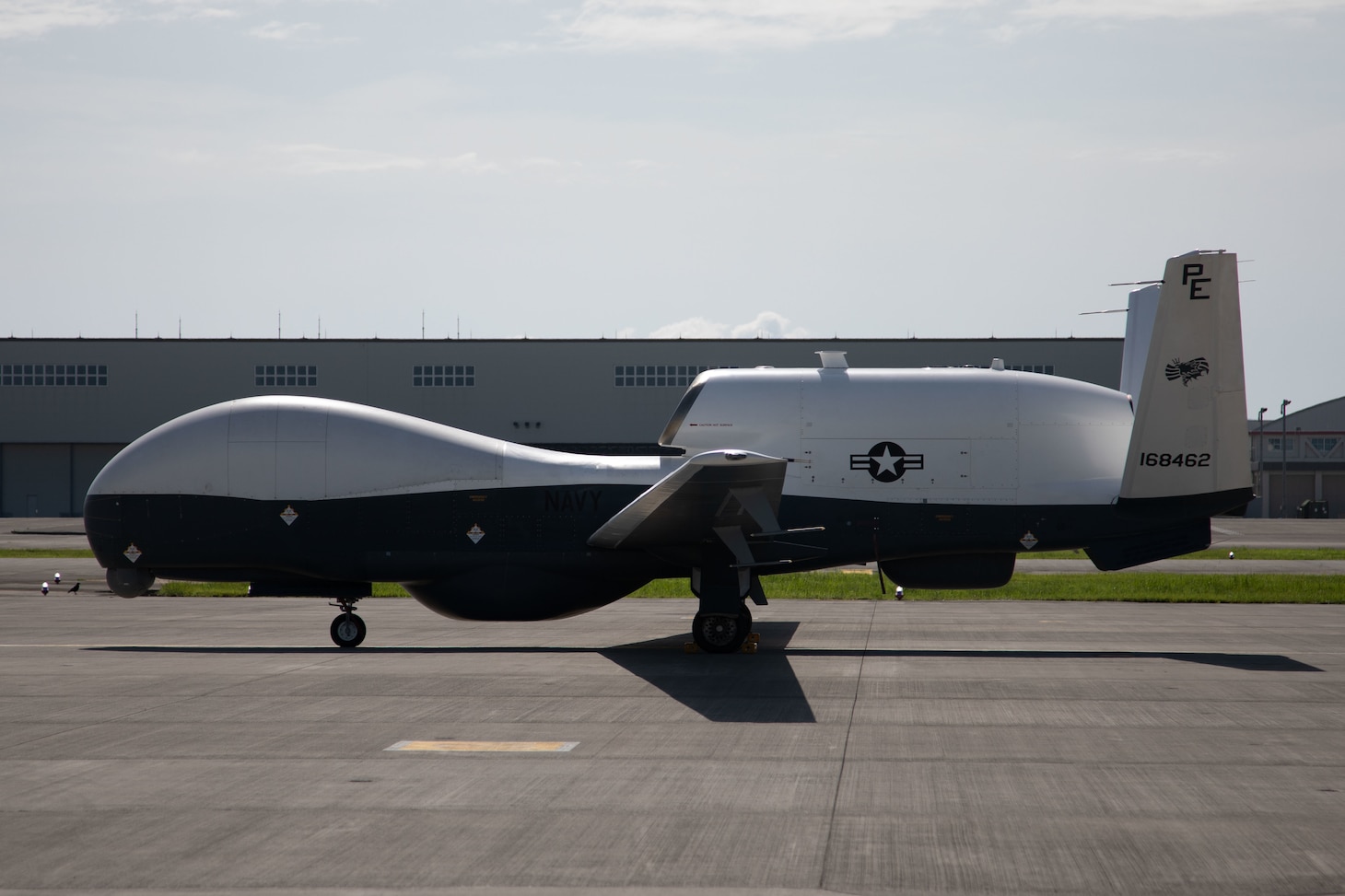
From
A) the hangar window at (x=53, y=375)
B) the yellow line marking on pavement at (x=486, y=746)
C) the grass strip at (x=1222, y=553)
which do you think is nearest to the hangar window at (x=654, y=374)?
the grass strip at (x=1222, y=553)

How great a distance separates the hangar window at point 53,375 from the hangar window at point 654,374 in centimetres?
2902

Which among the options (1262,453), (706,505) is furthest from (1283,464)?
(706,505)

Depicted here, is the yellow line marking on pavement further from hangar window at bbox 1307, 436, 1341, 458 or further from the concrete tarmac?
hangar window at bbox 1307, 436, 1341, 458

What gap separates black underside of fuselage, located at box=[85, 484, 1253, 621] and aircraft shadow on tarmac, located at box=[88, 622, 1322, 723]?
3.60 feet

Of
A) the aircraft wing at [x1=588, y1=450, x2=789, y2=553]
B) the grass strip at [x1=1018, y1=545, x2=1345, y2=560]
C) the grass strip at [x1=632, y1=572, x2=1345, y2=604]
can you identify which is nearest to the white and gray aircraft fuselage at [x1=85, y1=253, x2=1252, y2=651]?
the aircraft wing at [x1=588, y1=450, x2=789, y2=553]

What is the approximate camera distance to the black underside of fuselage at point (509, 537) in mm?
19156

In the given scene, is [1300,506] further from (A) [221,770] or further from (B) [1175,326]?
(A) [221,770]

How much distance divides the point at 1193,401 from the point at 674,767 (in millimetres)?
12194

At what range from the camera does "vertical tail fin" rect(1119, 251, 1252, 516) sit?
1869cm

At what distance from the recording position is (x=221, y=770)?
10.5m

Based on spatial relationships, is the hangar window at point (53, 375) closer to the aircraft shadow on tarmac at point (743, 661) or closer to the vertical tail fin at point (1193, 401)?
the aircraft shadow on tarmac at point (743, 661)

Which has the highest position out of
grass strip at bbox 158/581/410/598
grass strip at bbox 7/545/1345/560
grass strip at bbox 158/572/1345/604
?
grass strip at bbox 158/572/1345/604

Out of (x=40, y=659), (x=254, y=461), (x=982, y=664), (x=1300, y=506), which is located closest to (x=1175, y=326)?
(x=982, y=664)

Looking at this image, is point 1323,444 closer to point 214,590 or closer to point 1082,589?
point 1082,589
